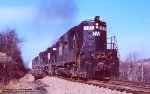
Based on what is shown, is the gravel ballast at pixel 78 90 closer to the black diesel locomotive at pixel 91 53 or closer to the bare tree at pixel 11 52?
the black diesel locomotive at pixel 91 53

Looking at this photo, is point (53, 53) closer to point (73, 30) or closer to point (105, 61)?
point (73, 30)

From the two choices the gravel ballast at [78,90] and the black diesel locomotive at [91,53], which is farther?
the black diesel locomotive at [91,53]

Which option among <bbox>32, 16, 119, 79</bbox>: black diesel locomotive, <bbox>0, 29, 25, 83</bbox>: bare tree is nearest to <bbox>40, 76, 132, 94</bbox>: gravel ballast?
<bbox>32, 16, 119, 79</bbox>: black diesel locomotive

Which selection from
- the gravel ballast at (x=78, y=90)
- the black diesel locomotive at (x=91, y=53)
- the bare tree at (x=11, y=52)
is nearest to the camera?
the gravel ballast at (x=78, y=90)

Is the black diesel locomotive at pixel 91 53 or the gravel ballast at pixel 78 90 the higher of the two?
the black diesel locomotive at pixel 91 53

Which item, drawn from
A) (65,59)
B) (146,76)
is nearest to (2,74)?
(65,59)

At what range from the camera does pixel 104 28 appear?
2355cm

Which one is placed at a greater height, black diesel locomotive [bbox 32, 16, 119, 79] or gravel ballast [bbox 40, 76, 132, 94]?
black diesel locomotive [bbox 32, 16, 119, 79]

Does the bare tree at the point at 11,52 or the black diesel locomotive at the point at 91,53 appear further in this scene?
the bare tree at the point at 11,52

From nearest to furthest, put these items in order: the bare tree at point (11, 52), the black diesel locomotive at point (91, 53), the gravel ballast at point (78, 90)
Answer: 1. the gravel ballast at point (78, 90)
2. the black diesel locomotive at point (91, 53)
3. the bare tree at point (11, 52)

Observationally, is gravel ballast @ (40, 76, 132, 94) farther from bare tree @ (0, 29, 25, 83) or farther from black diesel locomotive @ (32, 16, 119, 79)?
bare tree @ (0, 29, 25, 83)

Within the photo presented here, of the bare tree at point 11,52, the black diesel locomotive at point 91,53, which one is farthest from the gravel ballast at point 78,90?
the bare tree at point 11,52

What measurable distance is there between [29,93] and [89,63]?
8.07 metres

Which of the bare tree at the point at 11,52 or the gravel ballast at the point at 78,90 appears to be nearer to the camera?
the gravel ballast at the point at 78,90
